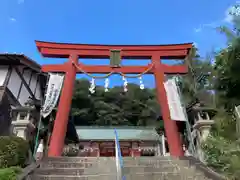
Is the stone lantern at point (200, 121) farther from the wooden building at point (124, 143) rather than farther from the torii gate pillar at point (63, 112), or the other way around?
the wooden building at point (124, 143)

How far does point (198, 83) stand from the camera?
2206 cm

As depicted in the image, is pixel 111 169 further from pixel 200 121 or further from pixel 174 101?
pixel 200 121

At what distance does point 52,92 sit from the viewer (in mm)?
11000

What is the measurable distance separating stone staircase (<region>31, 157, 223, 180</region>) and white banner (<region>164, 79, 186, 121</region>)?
98.7 inches

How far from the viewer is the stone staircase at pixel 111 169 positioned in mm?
6523

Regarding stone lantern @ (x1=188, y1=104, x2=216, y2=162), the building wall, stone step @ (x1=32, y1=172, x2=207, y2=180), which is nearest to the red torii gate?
stone lantern @ (x1=188, y1=104, x2=216, y2=162)

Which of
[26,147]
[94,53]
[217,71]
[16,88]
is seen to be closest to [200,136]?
[217,71]

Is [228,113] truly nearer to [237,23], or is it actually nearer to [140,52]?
[237,23]

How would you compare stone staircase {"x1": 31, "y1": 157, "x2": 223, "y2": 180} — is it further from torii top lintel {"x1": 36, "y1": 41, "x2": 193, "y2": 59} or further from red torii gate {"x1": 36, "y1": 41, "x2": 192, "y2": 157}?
torii top lintel {"x1": 36, "y1": 41, "x2": 193, "y2": 59}

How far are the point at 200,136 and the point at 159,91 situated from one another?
3.02 metres

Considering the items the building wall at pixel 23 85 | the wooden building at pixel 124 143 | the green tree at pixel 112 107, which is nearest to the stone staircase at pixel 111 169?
the building wall at pixel 23 85

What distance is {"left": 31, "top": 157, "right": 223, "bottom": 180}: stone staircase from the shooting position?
6523 mm

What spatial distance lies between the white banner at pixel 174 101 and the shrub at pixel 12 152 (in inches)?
237

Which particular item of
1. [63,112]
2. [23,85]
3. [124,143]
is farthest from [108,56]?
[124,143]
